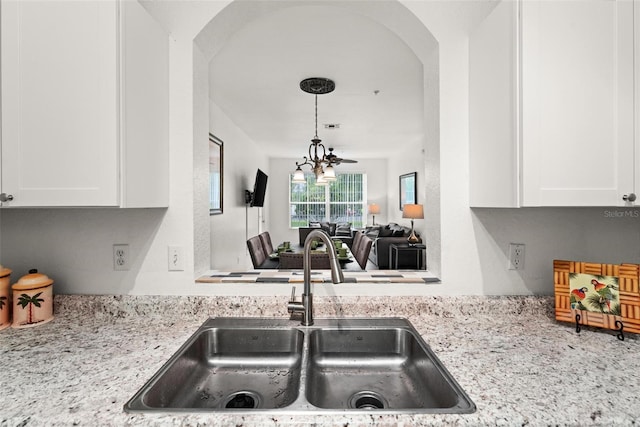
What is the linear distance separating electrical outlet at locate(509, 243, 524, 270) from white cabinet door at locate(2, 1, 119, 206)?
5.24ft

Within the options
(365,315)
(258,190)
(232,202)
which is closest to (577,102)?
(365,315)

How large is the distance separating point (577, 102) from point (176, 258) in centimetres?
165

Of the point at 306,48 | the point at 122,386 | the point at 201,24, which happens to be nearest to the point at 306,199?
the point at 306,48

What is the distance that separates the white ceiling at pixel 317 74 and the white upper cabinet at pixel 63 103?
1.06 meters

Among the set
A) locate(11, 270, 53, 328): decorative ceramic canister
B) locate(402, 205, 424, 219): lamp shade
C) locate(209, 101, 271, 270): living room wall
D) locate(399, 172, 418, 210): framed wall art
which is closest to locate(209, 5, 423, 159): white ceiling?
locate(209, 101, 271, 270): living room wall

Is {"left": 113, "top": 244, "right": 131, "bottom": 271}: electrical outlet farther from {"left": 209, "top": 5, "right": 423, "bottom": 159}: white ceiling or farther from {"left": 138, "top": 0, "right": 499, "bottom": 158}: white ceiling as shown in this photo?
{"left": 209, "top": 5, "right": 423, "bottom": 159}: white ceiling

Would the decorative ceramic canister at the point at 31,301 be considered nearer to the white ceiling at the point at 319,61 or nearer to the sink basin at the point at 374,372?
the sink basin at the point at 374,372

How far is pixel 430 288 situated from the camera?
4.77 feet

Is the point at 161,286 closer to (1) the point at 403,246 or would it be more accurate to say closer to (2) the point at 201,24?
(2) the point at 201,24

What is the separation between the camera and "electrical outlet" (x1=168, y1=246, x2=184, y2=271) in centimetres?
146

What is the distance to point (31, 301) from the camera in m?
1.31

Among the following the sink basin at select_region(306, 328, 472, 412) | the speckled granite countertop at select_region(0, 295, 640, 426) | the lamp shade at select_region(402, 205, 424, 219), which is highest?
the lamp shade at select_region(402, 205, 424, 219)

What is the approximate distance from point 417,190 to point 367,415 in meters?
6.33

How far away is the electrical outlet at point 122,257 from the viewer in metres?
1.47
